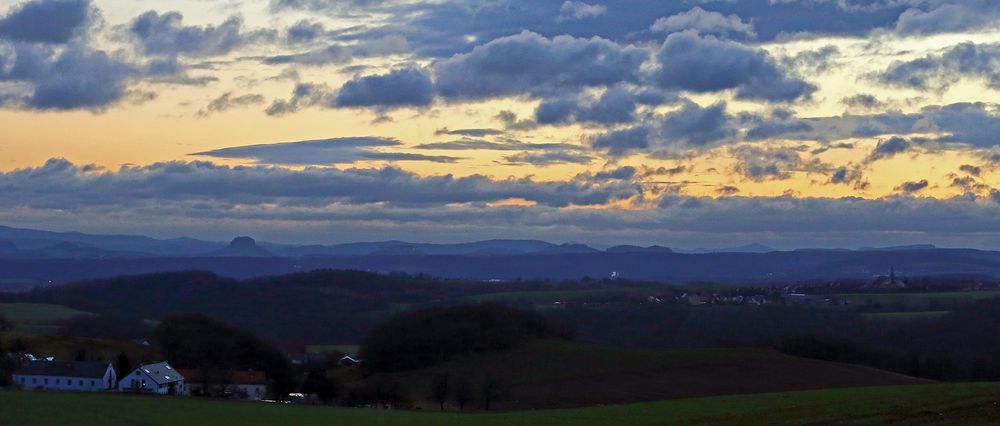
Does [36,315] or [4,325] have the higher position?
[4,325]

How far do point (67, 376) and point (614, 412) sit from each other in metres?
54.4

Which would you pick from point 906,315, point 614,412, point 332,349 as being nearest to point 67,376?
point 332,349

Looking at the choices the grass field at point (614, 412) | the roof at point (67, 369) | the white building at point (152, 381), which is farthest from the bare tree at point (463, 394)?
the roof at point (67, 369)

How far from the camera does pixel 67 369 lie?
94000 millimetres

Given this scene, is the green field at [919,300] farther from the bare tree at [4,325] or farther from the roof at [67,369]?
the bare tree at [4,325]

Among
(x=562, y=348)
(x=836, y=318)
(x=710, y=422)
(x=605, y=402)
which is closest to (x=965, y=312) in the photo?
(x=836, y=318)

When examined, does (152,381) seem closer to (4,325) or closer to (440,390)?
(440,390)

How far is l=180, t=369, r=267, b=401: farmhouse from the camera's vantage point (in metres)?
84.9

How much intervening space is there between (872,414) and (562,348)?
65.1 meters

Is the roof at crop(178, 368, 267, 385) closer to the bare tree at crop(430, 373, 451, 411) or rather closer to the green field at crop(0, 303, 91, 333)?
the bare tree at crop(430, 373, 451, 411)

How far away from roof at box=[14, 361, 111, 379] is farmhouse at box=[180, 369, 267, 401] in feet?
22.9

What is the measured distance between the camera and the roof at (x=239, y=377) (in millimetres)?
93325

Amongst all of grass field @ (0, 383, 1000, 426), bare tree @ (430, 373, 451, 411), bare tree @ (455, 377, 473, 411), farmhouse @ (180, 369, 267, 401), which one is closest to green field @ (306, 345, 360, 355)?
farmhouse @ (180, 369, 267, 401)

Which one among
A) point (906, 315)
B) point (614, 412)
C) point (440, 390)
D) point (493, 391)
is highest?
point (906, 315)
